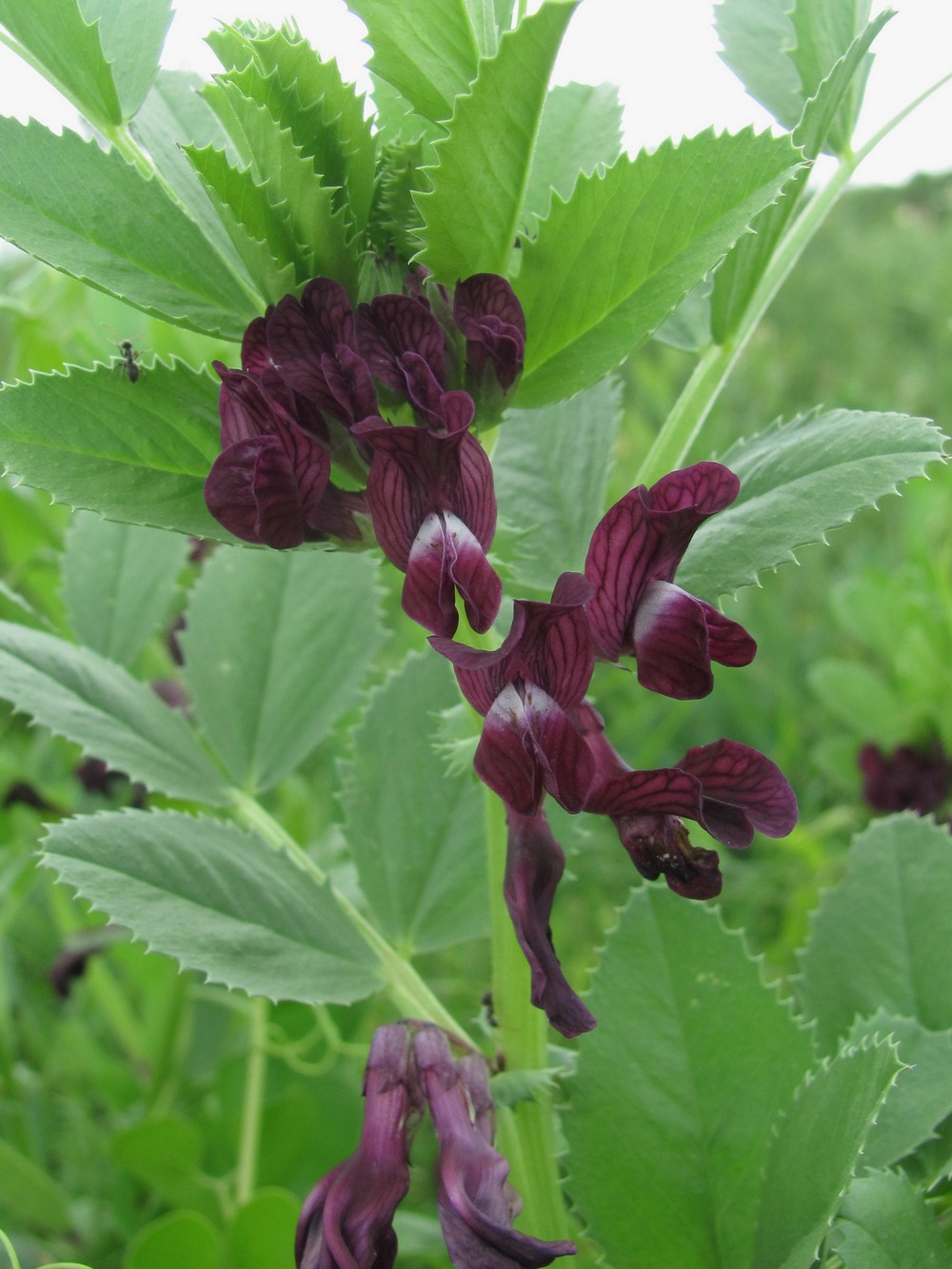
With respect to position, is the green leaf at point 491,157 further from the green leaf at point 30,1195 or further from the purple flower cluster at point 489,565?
the green leaf at point 30,1195

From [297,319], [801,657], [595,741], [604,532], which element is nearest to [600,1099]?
[595,741]

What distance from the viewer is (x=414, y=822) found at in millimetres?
837

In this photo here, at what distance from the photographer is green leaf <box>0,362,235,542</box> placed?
57cm

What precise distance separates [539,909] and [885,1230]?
22 cm

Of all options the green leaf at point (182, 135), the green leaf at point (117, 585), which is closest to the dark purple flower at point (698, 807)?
the green leaf at point (182, 135)

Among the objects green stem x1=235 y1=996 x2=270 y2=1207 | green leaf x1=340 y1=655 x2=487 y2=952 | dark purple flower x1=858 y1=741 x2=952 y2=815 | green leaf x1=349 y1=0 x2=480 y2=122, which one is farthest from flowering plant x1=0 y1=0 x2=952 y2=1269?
dark purple flower x1=858 y1=741 x2=952 y2=815

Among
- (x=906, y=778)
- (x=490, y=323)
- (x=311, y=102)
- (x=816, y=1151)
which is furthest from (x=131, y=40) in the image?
(x=906, y=778)

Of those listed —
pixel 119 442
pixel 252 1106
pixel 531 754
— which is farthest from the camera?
pixel 252 1106

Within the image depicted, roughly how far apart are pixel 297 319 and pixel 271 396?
3 centimetres

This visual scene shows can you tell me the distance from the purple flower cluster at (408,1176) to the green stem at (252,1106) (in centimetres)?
47

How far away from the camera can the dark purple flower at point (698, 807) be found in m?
0.49

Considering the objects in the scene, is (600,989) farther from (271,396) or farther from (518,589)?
(271,396)

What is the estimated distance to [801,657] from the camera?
2281 millimetres

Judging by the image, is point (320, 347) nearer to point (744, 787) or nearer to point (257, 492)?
point (257, 492)
